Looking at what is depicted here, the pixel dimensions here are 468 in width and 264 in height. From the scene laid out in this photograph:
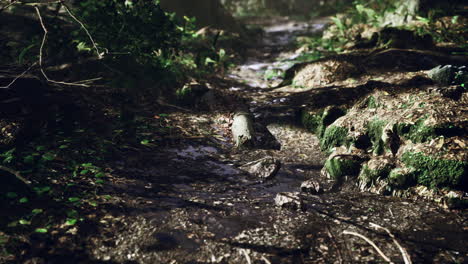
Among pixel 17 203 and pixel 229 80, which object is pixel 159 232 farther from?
pixel 229 80

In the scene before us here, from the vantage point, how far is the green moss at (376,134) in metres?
5.10

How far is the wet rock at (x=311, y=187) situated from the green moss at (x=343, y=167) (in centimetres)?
49

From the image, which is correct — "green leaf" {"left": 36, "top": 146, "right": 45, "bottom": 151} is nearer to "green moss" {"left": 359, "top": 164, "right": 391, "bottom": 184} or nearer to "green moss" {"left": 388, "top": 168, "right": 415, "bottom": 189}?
"green moss" {"left": 359, "top": 164, "right": 391, "bottom": 184}

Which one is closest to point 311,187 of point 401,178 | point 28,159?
point 401,178

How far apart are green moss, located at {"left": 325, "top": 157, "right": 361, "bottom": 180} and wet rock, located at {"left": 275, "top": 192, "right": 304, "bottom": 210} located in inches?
40.4

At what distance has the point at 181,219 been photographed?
3844 mm

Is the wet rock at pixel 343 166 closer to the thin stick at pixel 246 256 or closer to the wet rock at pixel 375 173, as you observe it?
the wet rock at pixel 375 173

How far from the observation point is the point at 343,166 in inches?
195

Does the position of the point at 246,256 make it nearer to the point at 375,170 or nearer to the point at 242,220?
the point at 242,220

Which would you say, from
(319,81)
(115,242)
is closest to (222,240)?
(115,242)

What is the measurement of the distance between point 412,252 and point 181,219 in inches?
100

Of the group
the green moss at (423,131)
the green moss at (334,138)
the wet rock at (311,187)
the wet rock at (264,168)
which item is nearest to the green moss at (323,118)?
the green moss at (334,138)

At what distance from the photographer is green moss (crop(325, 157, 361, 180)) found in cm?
494

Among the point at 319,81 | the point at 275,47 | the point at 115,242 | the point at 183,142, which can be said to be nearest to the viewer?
the point at 115,242
